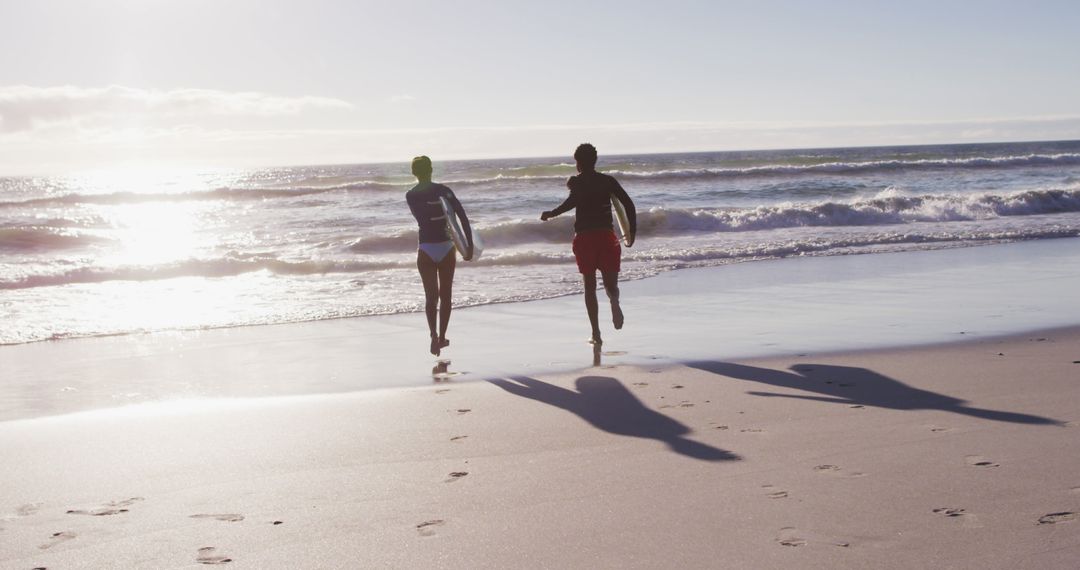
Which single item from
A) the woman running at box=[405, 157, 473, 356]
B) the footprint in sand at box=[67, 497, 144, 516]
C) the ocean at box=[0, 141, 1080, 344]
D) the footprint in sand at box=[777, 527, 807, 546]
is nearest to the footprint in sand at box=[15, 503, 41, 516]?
the footprint in sand at box=[67, 497, 144, 516]

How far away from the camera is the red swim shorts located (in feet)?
28.1

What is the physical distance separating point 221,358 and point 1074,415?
623cm

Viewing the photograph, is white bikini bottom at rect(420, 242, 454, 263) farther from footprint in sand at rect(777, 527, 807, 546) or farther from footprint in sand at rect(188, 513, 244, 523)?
footprint in sand at rect(777, 527, 807, 546)

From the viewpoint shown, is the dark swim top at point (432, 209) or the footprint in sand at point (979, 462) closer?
the footprint in sand at point (979, 462)

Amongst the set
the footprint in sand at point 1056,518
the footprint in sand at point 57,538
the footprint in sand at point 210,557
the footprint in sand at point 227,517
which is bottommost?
the footprint in sand at point 57,538

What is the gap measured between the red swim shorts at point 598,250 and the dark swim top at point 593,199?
6cm

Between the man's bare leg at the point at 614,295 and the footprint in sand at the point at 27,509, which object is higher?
the man's bare leg at the point at 614,295

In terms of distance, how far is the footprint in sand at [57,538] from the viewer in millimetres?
3666

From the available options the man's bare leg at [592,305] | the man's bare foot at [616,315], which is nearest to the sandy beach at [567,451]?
the man's bare foot at [616,315]

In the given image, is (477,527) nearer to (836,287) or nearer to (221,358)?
(221,358)

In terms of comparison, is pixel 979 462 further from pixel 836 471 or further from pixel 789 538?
pixel 789 538

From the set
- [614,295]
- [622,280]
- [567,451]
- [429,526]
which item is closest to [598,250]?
[614,295]

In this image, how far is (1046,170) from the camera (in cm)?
4259

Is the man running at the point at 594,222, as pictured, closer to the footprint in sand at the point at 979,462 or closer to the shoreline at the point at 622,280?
the shoreline at the point at 622,280
